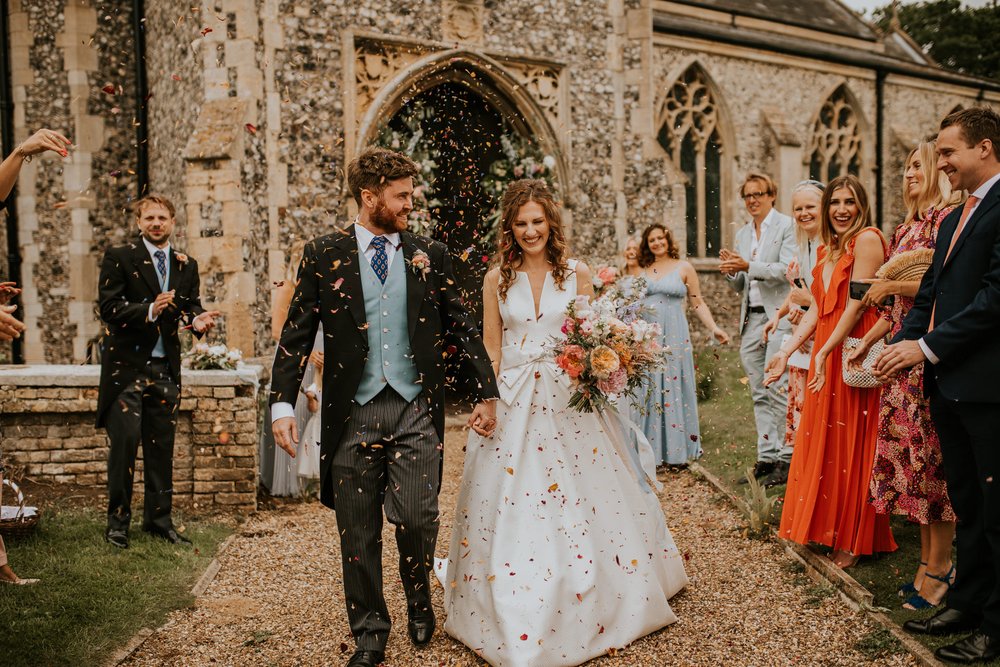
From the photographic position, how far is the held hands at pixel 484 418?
3900 mm

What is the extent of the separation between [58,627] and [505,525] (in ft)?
7.53

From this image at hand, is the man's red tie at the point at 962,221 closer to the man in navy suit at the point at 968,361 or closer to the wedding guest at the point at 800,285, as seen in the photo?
the man in navy suit at the point at 968,361

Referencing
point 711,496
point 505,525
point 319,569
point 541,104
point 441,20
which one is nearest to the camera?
point 505,525

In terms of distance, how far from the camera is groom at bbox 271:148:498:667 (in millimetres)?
3709

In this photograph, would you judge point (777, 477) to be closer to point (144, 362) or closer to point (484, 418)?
point (484, 418)

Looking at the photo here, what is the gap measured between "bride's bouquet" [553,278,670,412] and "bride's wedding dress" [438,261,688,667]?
4.8 inches

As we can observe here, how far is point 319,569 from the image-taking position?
17.4 ft

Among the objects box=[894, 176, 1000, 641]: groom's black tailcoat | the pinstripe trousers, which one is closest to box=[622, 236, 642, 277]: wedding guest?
box=[894, 176, 1000, 641]: groom's black tailcoat

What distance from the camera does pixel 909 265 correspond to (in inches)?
160

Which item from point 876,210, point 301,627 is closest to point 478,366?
point 301,627

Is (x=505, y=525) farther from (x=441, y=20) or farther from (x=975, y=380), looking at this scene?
(x=441, y=20)

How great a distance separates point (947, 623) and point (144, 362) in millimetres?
4921

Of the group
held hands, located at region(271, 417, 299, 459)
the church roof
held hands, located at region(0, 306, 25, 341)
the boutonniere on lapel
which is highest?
the church roof

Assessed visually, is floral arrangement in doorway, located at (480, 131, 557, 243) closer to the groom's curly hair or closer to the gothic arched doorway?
the gothic arched doorway
